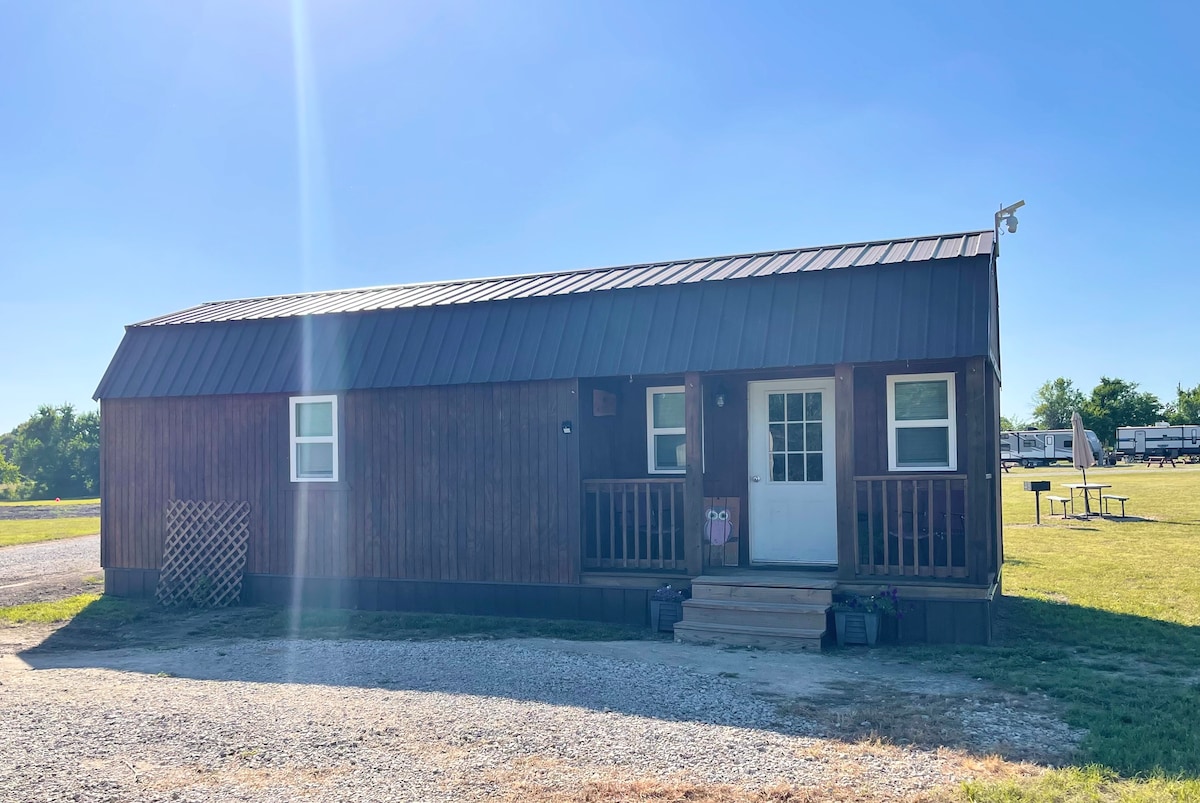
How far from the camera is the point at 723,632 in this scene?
28.0ft

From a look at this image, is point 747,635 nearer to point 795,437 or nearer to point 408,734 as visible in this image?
point 795,437

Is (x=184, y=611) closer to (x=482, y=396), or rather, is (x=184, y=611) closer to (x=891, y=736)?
(x=482, y=396)

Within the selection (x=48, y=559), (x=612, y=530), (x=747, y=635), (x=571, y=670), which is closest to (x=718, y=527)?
(x=612, y=530)

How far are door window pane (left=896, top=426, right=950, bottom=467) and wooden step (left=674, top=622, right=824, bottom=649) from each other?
2.00 metres

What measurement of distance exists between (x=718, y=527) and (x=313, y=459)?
4.76 metres

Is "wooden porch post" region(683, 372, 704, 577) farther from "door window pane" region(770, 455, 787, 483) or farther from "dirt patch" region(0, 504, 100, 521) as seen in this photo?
"dirt patch" region(0, 504, 100, 521)

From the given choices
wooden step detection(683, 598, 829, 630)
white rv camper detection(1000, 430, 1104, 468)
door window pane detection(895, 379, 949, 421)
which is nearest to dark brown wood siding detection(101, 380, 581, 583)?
wooden step detection(683, 598, 829, 630)

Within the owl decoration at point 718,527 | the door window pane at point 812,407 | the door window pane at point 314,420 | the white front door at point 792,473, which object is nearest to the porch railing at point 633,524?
the owl decoration at point 718,527

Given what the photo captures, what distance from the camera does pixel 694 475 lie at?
9266 mm

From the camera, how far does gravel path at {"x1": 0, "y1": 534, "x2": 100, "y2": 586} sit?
14047mm

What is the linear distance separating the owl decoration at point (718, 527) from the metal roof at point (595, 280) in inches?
97.3

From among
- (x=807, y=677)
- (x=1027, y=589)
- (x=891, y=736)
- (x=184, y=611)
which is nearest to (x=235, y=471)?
(x=184, y=611)

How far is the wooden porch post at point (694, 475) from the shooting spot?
9281 mm

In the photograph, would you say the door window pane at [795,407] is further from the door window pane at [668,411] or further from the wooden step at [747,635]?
the wooden step at [747,635]
